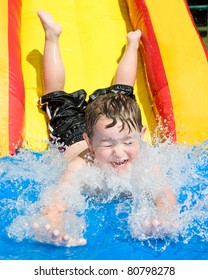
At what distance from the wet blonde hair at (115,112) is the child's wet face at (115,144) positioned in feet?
0.05

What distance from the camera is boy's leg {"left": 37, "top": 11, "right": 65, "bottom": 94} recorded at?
2.53m

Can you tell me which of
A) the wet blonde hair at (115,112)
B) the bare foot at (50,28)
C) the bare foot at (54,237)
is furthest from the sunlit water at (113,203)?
the bare foot at (50,28)

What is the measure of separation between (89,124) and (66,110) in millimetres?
614

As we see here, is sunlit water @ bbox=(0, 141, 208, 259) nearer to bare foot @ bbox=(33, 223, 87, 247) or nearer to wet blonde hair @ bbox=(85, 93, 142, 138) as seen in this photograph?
bare foot @ bbox=(33, 223, 87, 247)

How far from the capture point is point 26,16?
3043 millimetres

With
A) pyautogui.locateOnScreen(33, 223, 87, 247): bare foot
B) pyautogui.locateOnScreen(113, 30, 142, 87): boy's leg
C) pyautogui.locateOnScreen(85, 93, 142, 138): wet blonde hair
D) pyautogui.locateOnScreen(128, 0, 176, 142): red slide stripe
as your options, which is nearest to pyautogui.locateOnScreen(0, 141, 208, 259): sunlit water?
pyautogui.locateOnScreen(33, 223, 87, 247): bare foot

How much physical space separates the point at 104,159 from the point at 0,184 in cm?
46

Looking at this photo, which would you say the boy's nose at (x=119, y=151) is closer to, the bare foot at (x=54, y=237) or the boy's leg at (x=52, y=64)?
the bare foot at (x=54, y=237)

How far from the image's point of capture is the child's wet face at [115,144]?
1.78m

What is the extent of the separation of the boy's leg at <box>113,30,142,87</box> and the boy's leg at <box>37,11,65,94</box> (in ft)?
0.94

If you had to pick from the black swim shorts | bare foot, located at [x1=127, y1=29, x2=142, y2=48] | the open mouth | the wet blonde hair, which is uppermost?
bare foot, located at [x1=127, y1=29, x2=142, y2=48]

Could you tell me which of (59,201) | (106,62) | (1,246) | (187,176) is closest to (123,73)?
(106,62)

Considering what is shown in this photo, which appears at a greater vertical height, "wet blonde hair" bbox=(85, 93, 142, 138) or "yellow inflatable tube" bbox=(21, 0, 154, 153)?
"yellow inflatable tube" bbox=(21, 0, 154, 153)

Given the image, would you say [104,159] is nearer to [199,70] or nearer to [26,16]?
[199,70]
